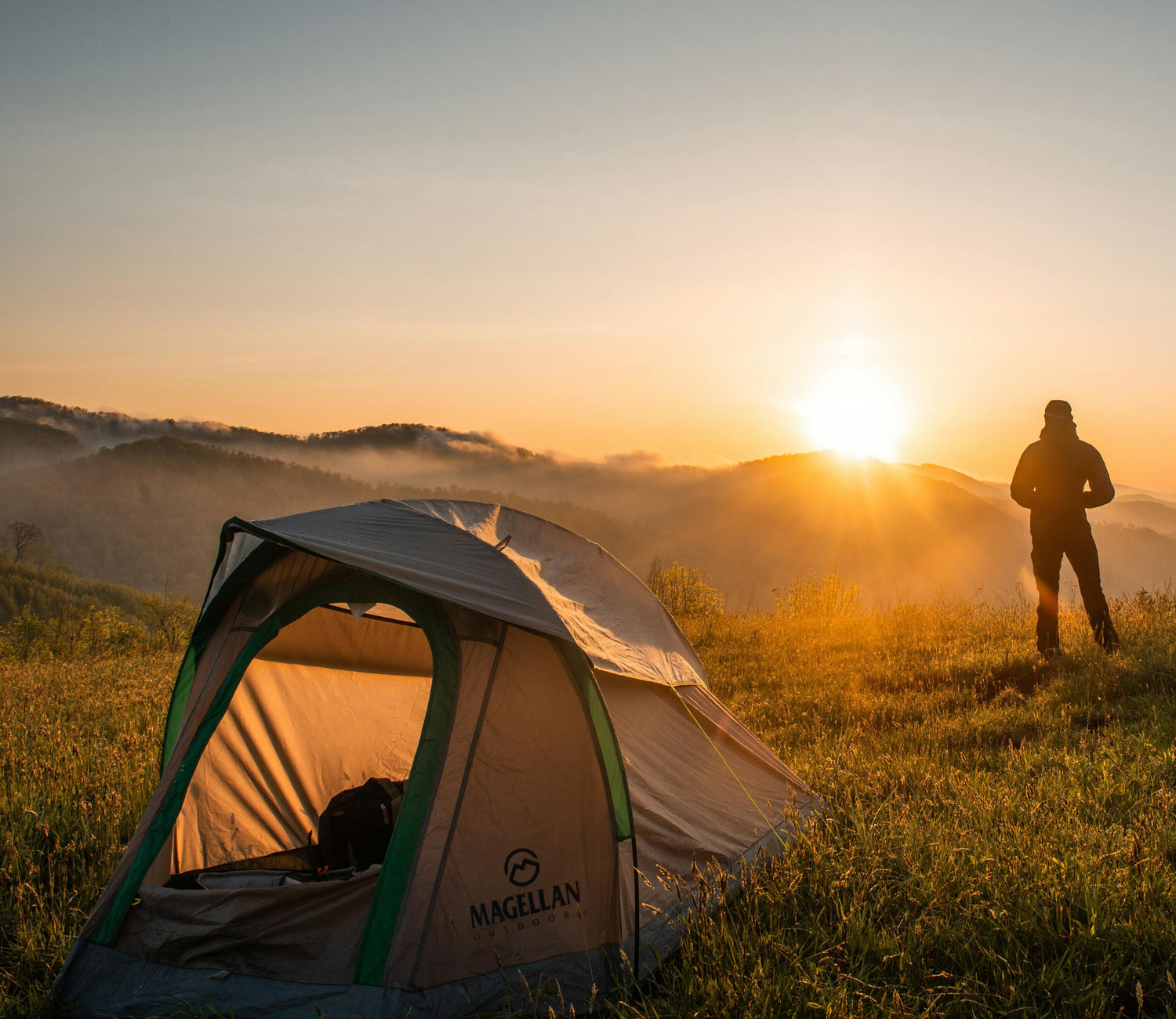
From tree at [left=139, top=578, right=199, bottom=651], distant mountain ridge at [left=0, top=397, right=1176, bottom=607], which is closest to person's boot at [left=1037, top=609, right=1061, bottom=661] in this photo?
tree at [left=139, top=578, right=199, bottom=651]

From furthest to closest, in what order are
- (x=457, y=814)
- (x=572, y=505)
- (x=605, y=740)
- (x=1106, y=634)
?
(x=572, y=505)
(x=1106, y=634)
(x=605, y=740)
(x=457, y=814)

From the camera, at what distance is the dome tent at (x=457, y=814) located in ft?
10.4

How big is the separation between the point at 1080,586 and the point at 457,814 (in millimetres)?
7359

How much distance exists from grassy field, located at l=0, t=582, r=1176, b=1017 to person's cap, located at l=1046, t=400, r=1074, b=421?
2419 millimetres

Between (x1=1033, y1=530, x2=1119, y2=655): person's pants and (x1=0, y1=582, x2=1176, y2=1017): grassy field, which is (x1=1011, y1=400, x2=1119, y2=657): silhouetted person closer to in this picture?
(x1=1033, y1=530, x2=1119, y2=655): person's pants

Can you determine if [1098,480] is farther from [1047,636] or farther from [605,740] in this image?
[605,740]

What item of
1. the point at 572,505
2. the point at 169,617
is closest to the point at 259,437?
the point at 572,505

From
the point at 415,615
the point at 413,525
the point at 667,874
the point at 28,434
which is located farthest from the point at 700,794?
the point at 28,434

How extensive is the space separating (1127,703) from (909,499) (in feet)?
411

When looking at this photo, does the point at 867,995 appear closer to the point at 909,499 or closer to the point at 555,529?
the point at 555,529

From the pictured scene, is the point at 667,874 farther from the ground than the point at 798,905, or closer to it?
farther from the ground

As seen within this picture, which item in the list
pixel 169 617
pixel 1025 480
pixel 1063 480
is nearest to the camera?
pixel 1063 480

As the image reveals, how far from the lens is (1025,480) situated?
8195mm

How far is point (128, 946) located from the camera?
337cm
